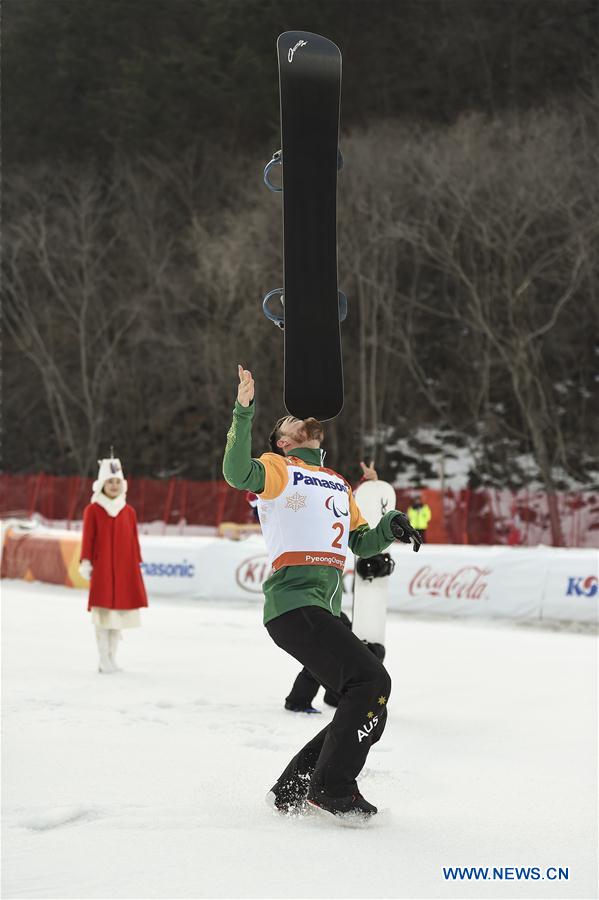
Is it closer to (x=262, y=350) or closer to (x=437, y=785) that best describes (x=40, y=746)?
(x=437, y=785)

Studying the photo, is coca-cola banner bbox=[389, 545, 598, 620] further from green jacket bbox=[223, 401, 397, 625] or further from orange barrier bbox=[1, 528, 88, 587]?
green jacket bbox=[223, 401, 397, 625]

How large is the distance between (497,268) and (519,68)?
988 cm

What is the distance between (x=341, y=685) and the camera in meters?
4.50

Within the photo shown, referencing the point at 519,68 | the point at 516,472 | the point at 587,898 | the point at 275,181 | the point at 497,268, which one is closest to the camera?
the point at 587,898

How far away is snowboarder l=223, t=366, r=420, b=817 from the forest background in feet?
66.0

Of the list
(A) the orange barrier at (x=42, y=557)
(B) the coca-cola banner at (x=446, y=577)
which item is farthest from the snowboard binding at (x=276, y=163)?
(A) the orange barrier at (x=42, y=557)

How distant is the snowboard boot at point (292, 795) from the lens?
4645mm

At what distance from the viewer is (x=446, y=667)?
955 centimetres

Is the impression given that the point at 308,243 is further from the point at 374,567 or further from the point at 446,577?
the point at 446,577

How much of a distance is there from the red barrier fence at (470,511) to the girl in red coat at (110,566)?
1301 cm

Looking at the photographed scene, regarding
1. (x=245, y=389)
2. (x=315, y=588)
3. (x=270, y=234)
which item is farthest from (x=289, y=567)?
(x=270, y=234)

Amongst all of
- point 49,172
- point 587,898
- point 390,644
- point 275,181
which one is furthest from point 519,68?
point 587,898

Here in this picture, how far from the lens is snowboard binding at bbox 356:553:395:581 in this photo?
6.97m

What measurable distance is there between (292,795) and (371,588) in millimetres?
3022
